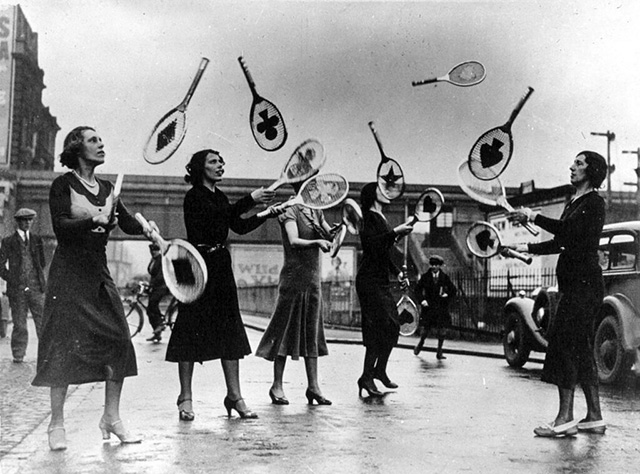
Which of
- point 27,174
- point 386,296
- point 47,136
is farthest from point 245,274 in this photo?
point 386,296

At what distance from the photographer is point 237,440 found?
18.6ft

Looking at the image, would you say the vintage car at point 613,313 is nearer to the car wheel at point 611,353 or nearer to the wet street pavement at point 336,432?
the car wheel at point 611,353

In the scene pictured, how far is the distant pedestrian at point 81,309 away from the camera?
5383 millimetres

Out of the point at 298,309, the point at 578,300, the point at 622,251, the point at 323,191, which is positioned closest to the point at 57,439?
the point at 298,309

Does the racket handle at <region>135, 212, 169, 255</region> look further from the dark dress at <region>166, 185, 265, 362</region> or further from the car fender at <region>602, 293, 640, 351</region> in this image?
the car fender at <region>602, 293, 640, 351</region>

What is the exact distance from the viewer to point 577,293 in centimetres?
624

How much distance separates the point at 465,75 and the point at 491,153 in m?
1.31

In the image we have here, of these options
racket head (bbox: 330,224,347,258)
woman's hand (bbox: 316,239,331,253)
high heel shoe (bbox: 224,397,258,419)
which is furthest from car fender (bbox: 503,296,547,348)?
high heel shoe (bbox: 224,397,258,419)

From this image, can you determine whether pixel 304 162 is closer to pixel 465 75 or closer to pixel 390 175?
pixel 390 175

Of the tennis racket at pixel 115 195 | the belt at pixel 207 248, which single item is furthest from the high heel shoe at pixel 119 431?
the belt at pixel 207 248

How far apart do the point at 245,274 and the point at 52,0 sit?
4810cm

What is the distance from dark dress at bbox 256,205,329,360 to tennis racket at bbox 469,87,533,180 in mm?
1580

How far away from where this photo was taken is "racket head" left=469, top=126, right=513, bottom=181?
7.25m

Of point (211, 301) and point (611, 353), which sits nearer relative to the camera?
point (211, 301)
